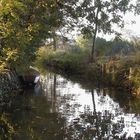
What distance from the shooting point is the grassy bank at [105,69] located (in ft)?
103

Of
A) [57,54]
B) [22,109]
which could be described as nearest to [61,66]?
[57,54]

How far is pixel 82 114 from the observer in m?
22.1

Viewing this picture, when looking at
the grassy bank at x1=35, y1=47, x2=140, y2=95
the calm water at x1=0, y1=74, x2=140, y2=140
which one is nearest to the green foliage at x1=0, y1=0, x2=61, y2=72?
→ the calm water at x1=0, y1=74, x2=140, y2=140

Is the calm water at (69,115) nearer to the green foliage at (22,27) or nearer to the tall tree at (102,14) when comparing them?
the green foliage at (22,27)

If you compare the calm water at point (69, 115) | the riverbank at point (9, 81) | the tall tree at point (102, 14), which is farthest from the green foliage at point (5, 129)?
the tall tree at point (102, 14)

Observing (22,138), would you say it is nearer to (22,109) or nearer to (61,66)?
(22,109)

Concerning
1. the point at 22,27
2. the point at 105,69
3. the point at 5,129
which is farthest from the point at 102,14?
the point at 5,129

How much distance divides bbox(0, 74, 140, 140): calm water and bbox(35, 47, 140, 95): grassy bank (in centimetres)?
134

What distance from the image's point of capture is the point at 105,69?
37219 mm

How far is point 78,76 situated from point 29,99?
55.6 feet

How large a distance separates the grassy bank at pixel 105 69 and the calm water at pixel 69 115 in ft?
4.41

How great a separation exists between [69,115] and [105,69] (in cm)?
1597

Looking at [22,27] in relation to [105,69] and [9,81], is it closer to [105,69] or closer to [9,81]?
[9,81]

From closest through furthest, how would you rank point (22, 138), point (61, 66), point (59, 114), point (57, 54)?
point (22, 138), point (59, 114), point (61, 66), point (57, 54)
